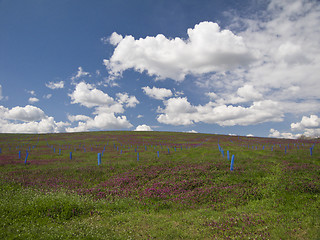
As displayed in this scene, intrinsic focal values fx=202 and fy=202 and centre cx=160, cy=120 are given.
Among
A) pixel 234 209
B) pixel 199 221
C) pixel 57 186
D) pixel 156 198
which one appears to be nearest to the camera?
pixel 199 221

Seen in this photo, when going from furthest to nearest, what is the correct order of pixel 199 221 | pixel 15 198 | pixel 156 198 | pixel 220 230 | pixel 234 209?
pixel 156 198
pixel 15 198
pixel 234 209
pixel 199 221
pixel 220 230

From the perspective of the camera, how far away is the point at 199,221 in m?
10.3

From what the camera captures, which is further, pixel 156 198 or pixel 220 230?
pixel 156 198

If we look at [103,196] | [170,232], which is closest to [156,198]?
[103,196]

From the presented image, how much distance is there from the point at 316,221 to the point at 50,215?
44.0 feet

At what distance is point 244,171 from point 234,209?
7800 millimetres

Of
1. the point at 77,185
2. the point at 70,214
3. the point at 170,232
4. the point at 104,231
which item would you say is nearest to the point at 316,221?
the point at 170,232

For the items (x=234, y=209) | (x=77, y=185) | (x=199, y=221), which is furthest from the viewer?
(x=77, y=185)

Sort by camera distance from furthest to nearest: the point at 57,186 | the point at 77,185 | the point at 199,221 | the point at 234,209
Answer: the point at 77,185, the point at 57,186, the point at 234,209, the point at 199,221

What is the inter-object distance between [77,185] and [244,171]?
608 inches

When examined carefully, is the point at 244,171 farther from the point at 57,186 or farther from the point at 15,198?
the point at 15,198

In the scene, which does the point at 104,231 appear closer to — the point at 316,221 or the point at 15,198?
the point at 15,198

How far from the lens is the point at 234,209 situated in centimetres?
1202

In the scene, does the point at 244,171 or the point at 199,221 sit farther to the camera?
the point at 244,171
